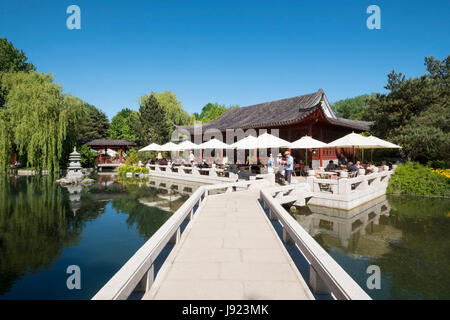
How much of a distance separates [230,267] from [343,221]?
Result: 7218 mm

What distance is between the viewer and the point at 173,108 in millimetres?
41156

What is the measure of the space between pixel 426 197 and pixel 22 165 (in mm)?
33482

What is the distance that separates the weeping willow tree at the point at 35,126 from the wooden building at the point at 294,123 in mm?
11199

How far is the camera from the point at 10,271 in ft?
17.2

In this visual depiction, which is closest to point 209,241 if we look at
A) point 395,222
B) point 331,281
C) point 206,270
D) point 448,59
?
point 206,270

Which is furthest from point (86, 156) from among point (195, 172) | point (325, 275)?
point (325, 275)

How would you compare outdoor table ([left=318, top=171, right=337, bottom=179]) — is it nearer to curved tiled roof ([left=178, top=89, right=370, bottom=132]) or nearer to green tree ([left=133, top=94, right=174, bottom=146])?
curved tiled roof ([left=178, top=89, right=370, bottom=132])

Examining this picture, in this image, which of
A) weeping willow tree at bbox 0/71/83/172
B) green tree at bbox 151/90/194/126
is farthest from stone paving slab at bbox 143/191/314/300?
green tree at bbox 151/90/194/126

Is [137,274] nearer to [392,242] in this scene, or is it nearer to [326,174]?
[392,242]

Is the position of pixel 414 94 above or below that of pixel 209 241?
above

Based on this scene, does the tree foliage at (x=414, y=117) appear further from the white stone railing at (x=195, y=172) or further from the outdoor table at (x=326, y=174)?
the white stone railing at (x=195, y=172)

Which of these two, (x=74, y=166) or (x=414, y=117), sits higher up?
(x=414, y=117)
